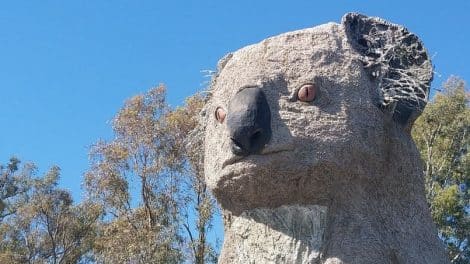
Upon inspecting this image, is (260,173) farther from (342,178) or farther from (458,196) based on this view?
(458,196)

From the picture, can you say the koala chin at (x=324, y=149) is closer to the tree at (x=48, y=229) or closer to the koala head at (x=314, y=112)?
the koala head at (x=314, y=112)

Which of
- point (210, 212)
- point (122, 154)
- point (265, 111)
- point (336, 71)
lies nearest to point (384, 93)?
point (336, 71)

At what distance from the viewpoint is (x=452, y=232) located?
53.8 feet

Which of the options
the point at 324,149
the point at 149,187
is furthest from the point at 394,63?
the point at 149,187

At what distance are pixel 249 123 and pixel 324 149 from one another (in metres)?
0.53

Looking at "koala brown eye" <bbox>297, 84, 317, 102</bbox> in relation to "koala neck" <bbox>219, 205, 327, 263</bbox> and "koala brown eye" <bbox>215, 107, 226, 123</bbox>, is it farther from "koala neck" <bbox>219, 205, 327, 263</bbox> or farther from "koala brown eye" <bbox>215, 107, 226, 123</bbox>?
"koala neck" <bbox>219, 205, 327, 263</bbox>

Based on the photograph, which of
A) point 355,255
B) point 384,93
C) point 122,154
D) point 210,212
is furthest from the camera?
point 122,154

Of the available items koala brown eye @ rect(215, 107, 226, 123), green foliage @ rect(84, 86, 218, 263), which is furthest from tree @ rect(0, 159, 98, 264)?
koala brown eye @ rect(215, 107, 226, 123)

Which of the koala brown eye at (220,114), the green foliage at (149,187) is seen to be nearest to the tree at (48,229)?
the green foliage at (149,187)

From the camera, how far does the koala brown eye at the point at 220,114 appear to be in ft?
17.7

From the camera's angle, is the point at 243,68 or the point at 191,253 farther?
the point at 191,253

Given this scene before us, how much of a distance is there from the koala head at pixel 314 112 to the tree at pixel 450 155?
11050 millimetres

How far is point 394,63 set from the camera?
553cm

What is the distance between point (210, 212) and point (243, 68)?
9.48 meters
